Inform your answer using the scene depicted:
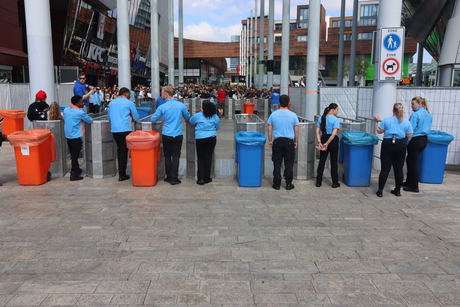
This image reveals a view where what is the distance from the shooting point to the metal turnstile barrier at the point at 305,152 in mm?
8617

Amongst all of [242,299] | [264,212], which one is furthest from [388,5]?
[242,299]

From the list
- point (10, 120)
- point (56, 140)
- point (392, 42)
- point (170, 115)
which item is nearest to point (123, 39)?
point (10, 120)

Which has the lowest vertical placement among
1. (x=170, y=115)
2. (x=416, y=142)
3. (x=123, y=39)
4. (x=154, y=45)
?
(x=416, y=142)

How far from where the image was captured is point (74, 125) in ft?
27.7

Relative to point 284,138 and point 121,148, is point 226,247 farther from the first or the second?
point 121,148

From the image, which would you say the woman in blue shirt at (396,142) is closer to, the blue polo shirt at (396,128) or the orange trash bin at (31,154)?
the blue polo shirt at (396,128)

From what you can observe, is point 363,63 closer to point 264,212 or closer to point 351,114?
point 351,114

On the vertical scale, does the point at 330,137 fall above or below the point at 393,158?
above

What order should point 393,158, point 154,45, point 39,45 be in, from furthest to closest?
point 154,45
point 39,45
point 393,158

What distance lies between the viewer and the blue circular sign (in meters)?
8.87

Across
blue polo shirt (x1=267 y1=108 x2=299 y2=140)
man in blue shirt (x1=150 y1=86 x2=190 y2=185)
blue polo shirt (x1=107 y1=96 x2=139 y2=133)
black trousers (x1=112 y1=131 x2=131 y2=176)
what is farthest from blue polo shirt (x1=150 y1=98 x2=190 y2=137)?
blue polo shirt (x1=267 y1=108 x2=299 y2=140)

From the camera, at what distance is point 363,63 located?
74125mm

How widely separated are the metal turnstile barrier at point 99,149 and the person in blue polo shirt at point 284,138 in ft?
10.9

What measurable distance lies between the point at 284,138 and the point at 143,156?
8.64ft
